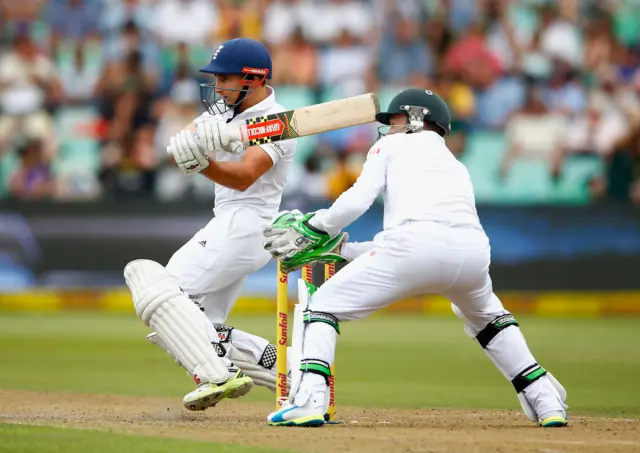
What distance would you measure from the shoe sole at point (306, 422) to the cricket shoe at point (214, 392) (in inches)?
13.5

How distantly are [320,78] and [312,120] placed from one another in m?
8.91

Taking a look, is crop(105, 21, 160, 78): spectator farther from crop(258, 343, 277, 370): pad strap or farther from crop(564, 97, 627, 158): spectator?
crop(258, 343, 277, 370): pad strap

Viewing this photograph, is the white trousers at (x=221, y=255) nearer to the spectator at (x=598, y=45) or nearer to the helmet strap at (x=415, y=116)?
the helmet strap at (x=415, y=116)

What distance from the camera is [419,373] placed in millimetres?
8180

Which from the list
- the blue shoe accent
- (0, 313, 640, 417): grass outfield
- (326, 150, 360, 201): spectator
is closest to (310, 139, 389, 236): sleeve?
the blue shoe accent

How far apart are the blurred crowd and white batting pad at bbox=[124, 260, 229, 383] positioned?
7.63m

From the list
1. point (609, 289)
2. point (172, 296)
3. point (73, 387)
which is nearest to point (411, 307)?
point (609, 289)

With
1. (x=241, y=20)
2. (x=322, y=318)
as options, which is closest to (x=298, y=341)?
(x=322, y=318)

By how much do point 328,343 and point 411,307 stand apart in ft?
28.2

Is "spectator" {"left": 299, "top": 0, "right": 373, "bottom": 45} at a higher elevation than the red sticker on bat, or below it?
higher

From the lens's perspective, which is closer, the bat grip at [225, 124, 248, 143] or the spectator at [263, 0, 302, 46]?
the bat grip at [225, 124, 248, 143]

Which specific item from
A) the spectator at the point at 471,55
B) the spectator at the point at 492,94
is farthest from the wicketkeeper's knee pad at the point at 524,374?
the spectator at the point at 471,55

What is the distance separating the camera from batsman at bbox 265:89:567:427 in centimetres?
507

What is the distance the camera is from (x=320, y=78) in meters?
14.3
